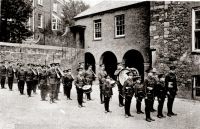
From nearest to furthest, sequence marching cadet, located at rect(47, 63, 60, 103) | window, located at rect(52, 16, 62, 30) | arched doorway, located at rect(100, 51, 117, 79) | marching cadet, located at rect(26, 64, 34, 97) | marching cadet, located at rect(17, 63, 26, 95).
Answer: marching cadet, located at rect(47, 63, 60, 103) < marching cadet, located at rect(26, 64, 34, 97) < marching cadet, located at rect(17, 63, 26, 95) < arched doorway, located at rect(100, 51, 117, 79) < window, located at rect(52, 16, 62, 30)

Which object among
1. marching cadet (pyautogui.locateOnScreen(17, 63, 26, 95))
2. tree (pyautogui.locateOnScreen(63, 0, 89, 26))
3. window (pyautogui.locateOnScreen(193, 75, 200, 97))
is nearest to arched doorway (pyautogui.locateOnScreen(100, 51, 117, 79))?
marching cadet (pyautogui.locateOnScreen(17, 63, 26, 95))

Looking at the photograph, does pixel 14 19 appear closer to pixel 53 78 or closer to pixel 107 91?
pixel 53 78

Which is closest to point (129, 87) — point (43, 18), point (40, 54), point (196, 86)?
point (196, 86)

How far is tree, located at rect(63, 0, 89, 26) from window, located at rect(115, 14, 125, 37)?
18.9 meters

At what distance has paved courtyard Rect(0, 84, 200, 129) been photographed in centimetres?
855

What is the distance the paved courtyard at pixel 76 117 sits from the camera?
8547 mm

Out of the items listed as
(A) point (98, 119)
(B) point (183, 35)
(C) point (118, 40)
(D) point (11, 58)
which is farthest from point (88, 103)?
(C) point (118, 40)

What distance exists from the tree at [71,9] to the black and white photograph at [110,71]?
491 inches

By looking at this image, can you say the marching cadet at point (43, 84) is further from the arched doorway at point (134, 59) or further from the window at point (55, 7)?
the window at point (55, 7)

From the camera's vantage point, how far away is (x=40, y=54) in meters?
20.5

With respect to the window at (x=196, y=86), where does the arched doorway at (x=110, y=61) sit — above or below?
above

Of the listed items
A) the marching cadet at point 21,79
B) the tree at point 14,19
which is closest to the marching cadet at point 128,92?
the marching cadet at point 21,79

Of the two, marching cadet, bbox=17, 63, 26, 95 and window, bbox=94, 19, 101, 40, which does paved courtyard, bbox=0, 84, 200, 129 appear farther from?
window, bbox=94, 19, 101, 40

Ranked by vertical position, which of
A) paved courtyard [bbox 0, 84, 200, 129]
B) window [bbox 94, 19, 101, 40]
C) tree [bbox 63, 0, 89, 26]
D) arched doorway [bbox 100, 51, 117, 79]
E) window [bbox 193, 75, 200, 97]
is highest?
tree [bbox 63, 0, 89, 26]
